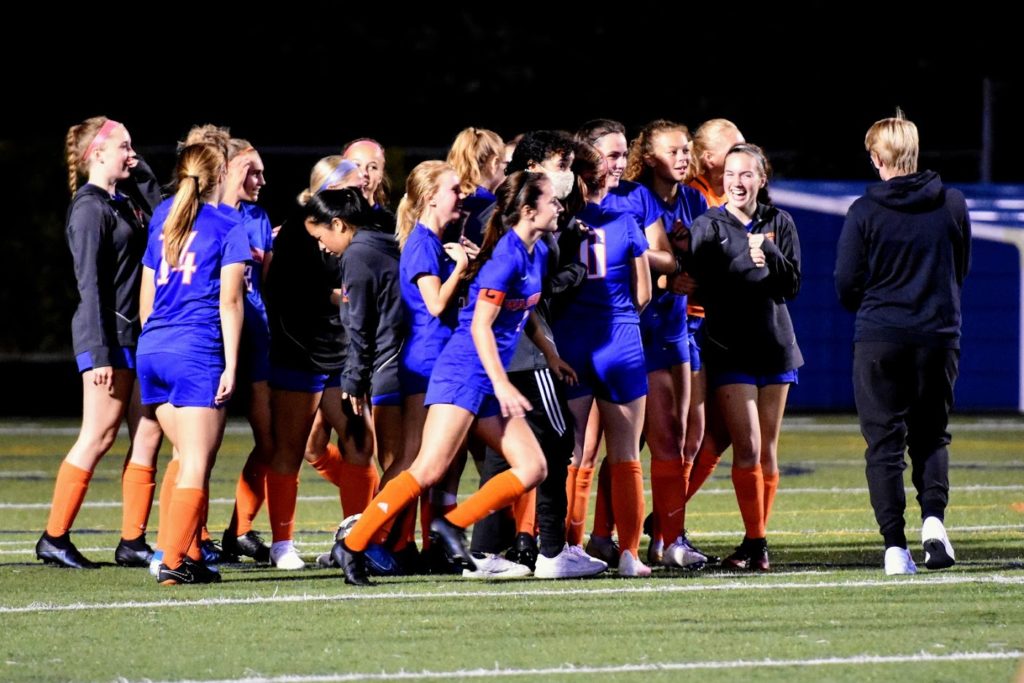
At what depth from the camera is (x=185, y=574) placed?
26.5 ft

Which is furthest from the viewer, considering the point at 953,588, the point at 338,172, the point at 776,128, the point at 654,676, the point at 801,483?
the point at 776,128

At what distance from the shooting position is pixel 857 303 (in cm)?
823

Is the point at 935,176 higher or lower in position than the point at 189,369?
higher

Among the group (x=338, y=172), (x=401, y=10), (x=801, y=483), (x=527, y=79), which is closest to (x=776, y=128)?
(x=527, y=79)

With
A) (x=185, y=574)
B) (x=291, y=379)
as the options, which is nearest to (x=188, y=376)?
(x=185, y=574)

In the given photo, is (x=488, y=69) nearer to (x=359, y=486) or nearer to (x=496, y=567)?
(x=359, y=486)

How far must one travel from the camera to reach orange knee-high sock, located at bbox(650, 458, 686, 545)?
8805mm

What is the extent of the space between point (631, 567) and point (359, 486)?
1.44m

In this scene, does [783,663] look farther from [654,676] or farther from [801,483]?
[801,483]

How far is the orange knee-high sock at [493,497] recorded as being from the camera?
25.8 feet

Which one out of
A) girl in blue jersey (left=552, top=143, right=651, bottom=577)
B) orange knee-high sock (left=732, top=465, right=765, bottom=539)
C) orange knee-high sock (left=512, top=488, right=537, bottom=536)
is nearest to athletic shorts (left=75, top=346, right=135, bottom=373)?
orange knee-high sock (left=512, top=488, right=537, bottom=536)

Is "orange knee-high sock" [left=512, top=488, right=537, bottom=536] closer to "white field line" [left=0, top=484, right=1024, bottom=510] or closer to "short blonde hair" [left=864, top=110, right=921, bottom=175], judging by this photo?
"short blonde hair" [left=864, top=110, right=921, bottom=175]

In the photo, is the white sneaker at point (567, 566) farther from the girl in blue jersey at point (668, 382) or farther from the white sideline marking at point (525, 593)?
the girl in blue jersey at point (668, 382)

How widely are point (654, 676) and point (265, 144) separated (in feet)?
70.3
